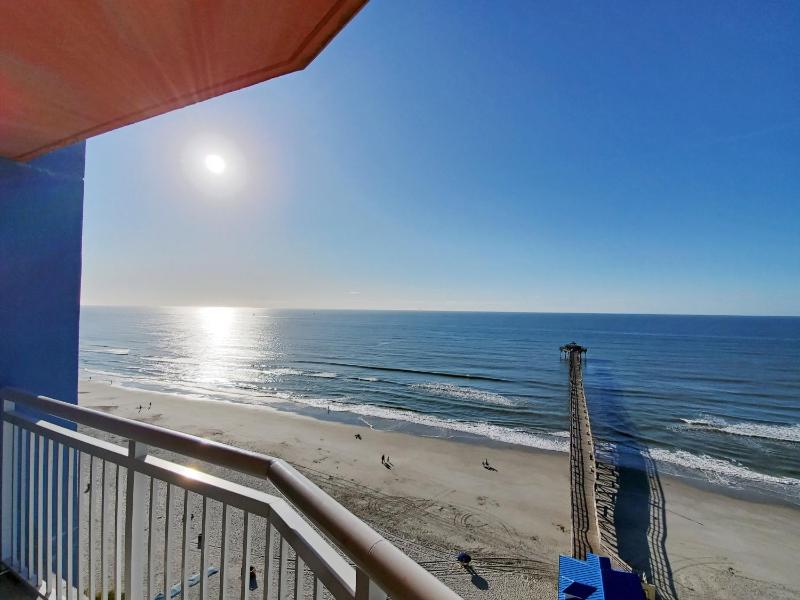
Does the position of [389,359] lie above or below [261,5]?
below

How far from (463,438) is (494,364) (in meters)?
22.2

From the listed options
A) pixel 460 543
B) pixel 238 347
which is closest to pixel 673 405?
pixel 460 543

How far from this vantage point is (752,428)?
19.2 metres

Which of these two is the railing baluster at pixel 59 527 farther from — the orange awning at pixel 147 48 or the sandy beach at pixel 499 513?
the sandy beach at pixel 499 513

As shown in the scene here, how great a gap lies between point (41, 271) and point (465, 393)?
964 inches

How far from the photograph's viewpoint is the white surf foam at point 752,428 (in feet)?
58.8

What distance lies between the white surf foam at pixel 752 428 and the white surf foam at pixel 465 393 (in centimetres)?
901

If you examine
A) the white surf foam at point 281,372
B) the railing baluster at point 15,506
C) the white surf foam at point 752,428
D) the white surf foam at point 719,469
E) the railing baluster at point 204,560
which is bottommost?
the white surf foam at point 719,469

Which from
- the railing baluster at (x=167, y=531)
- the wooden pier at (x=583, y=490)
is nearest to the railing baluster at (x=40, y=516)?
the railing baluster at (x=167, y=531)

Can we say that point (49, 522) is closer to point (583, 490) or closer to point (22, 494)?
point (22, 494)

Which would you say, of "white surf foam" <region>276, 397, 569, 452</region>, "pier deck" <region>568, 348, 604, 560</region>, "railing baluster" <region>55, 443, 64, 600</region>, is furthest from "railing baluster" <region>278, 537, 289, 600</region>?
"white surf foam" <region>276, 397, 569, 452</region>

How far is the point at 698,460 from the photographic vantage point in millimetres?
15234

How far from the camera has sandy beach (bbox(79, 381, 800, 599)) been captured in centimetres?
822

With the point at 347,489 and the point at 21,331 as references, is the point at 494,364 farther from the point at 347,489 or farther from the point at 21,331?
the point at 21,331
